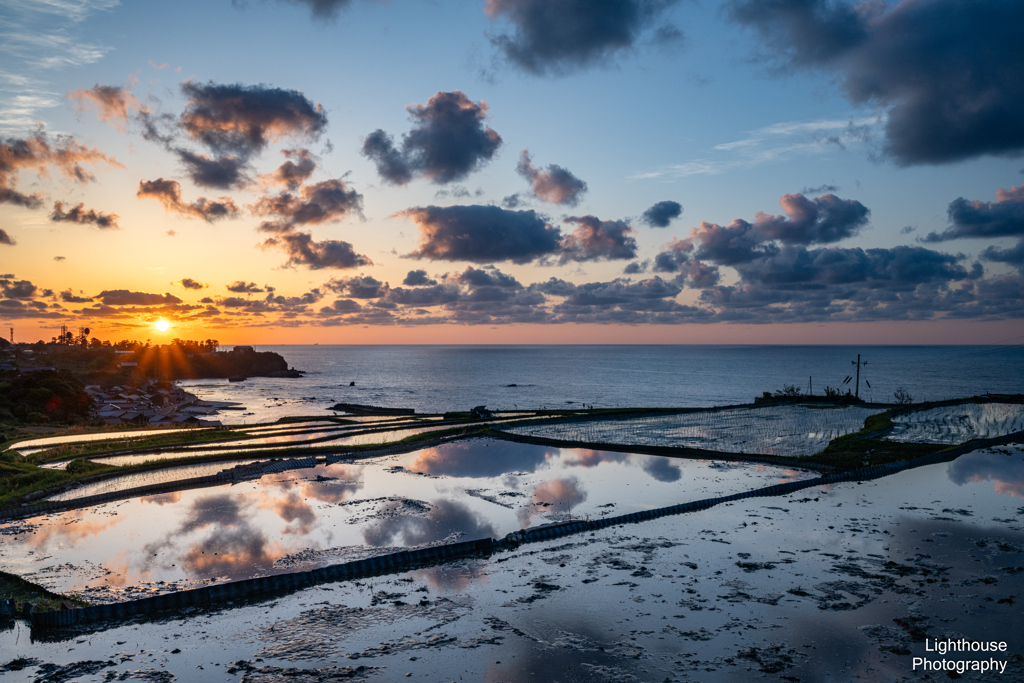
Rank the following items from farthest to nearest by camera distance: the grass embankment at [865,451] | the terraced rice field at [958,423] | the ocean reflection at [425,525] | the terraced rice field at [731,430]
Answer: the terraced rice field at [958,423]
the terraced rice field at [731,430]
the grass embankment at [865,451]
the ocean reflection at [425,525]

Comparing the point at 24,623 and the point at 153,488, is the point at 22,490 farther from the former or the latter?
the point at 24,623

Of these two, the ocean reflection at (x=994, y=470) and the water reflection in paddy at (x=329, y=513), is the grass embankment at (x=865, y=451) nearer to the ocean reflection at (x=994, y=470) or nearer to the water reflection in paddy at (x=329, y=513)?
the ocean reflection at (x=994, y=470)

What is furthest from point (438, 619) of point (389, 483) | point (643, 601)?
point (389, 483)

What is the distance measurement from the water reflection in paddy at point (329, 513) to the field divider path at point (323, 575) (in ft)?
3.16

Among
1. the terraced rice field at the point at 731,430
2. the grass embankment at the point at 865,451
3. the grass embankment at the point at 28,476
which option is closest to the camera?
the grass embankment at the point at 28,476

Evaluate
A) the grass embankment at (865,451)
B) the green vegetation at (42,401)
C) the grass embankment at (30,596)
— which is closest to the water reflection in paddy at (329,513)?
the grass embankment at (30,596)

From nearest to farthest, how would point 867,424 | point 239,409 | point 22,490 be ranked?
point 22,490 → point 867,424 → point 239,409

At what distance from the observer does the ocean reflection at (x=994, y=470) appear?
75.9ft

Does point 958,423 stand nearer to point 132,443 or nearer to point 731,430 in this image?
point 731,430

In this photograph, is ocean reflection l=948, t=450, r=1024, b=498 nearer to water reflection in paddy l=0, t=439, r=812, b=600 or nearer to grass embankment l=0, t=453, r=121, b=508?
water reflection in paddy l=0, t=439, r=812, b=600

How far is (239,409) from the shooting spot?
82312 mm

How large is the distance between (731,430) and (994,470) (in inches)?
611

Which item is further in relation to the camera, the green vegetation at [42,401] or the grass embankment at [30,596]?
the green vegetation at [42,401]

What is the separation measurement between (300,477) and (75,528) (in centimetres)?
852
